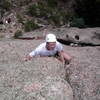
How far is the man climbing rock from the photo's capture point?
31.7 feet

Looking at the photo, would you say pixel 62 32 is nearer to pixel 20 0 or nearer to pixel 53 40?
pixel 53 40

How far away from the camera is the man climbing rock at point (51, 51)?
9650 mm

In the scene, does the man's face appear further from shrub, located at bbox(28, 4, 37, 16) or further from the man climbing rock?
shrub, located at bbox(28, 4, 37, 16)

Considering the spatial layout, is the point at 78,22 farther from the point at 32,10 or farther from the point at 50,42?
the point at 50,42

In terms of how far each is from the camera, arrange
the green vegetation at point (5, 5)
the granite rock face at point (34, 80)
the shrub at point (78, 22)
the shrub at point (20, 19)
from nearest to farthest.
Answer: the granite rock face at point (34, 80) → the shrub at point (78, 22) → the shrub at point (20, 19) → the green vegetation at point (5, 5)

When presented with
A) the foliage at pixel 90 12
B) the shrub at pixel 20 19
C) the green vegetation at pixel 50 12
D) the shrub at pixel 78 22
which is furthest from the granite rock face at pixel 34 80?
the green vegetation at pixel 50 12

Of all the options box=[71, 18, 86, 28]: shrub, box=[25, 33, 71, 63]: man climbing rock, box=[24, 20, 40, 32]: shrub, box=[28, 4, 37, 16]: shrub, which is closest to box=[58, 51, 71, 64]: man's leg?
box=[25, 33, 71, 63]: man climbing rock

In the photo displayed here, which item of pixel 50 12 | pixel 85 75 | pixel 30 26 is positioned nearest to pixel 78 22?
pixel 30 26

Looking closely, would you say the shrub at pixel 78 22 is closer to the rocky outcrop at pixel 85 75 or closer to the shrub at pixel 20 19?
the shrub at pixel 20 19

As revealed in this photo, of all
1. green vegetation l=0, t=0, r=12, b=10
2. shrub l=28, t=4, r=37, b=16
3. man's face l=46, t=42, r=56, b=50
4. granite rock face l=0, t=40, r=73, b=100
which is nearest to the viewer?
granite rock face l=0, t=40, r=73, b=100

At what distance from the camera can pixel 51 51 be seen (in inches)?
388

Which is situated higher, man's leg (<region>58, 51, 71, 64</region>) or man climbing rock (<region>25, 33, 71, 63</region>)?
man climbing rock (<region>25, 33, 71, 63</region>)

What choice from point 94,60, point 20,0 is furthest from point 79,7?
point 94,60

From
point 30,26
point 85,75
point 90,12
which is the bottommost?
point 30,26
